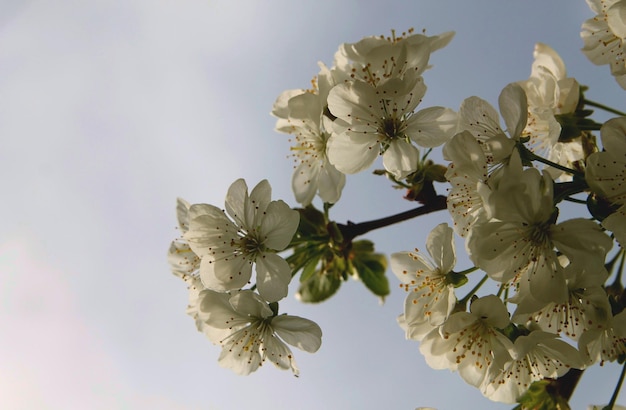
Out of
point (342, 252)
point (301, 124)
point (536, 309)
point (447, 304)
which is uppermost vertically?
point (301, 124)

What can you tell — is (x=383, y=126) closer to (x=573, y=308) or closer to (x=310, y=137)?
(x=310, y=137)

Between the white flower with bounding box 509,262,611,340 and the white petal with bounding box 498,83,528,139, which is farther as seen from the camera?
the white petal with bounding box 498,83,528,139

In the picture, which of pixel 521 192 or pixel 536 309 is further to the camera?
pixel 536 309

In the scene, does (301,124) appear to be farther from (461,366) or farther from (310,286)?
(461,366)

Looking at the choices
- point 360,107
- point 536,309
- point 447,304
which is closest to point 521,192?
point 536,309

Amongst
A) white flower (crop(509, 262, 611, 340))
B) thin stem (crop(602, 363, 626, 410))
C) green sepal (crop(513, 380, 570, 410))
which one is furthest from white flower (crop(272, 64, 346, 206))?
thin stem (crop(602, 363, 626, 410))

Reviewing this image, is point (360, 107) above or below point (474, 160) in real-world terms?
above

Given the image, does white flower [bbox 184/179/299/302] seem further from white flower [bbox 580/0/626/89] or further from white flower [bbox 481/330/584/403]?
white flower [bbox 580/0/626/89]

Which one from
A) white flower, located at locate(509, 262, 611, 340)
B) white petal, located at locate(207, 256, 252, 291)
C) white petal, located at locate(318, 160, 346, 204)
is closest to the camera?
white flower, located at locate(509, 262, 611, 340)
